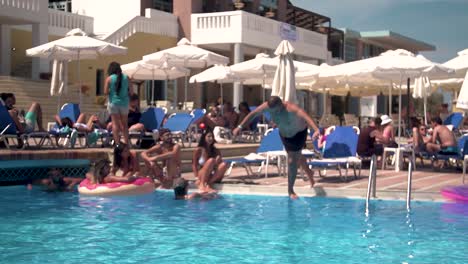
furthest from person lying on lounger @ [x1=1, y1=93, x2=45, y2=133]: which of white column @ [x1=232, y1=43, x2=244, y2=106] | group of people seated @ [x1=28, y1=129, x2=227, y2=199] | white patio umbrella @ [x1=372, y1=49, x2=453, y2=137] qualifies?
white column @ [x1=232, y1=43, x2=244, y2=106]

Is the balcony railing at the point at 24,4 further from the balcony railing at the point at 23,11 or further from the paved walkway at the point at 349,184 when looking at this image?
the paved walkway at the point at 349,184

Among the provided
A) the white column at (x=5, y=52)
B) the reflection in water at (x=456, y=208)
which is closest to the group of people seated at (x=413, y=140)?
the reflection in water at (x=456, y=208)

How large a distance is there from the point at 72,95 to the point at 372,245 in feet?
58.8

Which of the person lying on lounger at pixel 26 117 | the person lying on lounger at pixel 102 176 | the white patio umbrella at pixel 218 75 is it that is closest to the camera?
the person lying on lounger at pixel 102 176

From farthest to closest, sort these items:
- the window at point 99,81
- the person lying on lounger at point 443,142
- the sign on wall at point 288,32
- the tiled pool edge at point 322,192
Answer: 1. the sign on wall at point 288,32
2. the window at point 99,81
3. the person lying on lounger at point 443,142
4. the tiled pool edge at point 322,192

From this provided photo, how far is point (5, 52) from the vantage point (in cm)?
2378

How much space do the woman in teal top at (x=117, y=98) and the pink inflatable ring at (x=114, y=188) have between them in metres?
1.63

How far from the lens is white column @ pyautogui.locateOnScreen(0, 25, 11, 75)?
2370 cm

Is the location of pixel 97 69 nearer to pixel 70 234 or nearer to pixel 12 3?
pixel 12 3

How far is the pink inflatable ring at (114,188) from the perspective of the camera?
10.9 meters

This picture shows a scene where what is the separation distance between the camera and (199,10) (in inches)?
1189

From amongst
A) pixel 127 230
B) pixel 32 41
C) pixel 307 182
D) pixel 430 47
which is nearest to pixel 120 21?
pixel 32 41

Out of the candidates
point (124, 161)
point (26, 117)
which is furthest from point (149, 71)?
point (124, 161)

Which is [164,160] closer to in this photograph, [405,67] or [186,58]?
[405,67]
